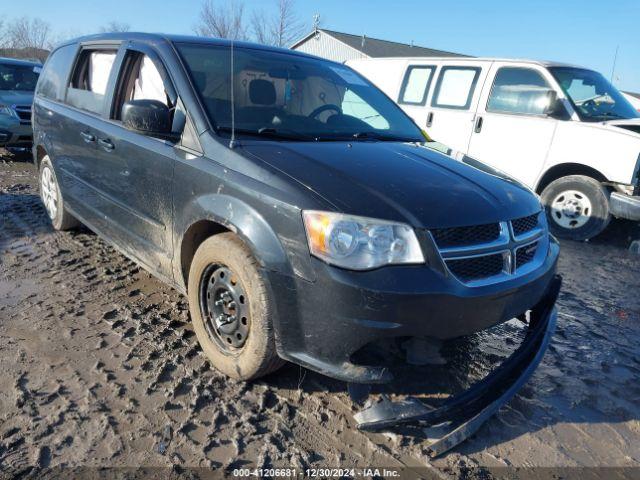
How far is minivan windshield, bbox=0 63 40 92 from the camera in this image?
9.44 metres

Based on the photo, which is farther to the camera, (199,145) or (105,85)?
(105,85)

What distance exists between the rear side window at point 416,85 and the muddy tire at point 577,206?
2425 millimetres

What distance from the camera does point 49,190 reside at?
486 centimetres

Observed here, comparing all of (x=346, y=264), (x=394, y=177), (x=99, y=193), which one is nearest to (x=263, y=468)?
(x=346, y=264)

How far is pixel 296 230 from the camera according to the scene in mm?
2145

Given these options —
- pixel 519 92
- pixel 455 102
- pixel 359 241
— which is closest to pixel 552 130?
pixel 519 92

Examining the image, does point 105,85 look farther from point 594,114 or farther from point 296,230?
point 594,114

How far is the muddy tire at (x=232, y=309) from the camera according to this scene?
2326 millimetres

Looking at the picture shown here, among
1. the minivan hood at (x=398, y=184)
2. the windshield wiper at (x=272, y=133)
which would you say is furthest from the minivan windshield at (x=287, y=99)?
the minivan hood at (x=398, y=184)

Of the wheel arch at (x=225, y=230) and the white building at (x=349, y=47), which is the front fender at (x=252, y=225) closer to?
the wheel arch at (x=225, y=230)

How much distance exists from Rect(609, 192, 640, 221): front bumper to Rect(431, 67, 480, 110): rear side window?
2.27m

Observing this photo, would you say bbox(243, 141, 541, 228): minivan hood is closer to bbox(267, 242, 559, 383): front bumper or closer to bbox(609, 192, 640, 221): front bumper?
bbox(267, 242, 559, 383): front bumper

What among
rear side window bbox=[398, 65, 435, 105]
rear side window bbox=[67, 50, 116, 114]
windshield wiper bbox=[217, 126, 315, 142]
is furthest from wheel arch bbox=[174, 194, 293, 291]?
rear side window bbox=[398, 65, 435, 105]

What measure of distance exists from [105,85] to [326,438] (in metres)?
2.93
